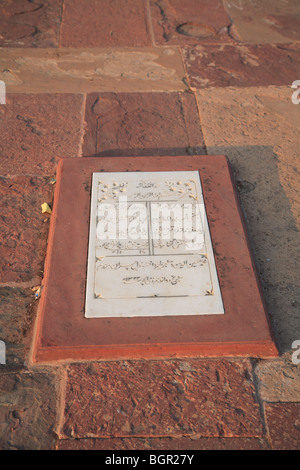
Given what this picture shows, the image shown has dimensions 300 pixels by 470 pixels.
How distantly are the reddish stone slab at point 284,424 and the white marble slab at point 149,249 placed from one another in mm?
426

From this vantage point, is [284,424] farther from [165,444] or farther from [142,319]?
[142,319]

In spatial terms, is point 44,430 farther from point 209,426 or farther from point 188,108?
point 188,108

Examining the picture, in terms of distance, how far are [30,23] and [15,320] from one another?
2813 millimetres

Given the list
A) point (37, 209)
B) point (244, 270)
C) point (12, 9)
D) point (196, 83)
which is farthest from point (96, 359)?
point (12, 9)

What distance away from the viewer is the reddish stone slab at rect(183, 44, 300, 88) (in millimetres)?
3207

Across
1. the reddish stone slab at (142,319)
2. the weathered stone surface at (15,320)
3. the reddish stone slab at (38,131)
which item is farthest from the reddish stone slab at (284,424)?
the reddish stone slab at (38,131)

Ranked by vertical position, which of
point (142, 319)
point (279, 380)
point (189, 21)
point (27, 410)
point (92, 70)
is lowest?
point (27, 410)

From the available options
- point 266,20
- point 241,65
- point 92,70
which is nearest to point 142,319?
point 92,70

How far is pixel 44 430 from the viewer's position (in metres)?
1.61

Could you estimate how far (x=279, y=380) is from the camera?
69.3 inches

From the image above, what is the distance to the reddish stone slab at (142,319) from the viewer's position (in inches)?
68.0

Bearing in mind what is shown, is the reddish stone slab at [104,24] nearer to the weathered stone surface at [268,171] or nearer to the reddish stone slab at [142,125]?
the reddish stone slab at [142,125]

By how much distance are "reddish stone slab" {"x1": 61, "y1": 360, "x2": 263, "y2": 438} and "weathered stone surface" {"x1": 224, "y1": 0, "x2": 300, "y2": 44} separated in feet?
9.42
